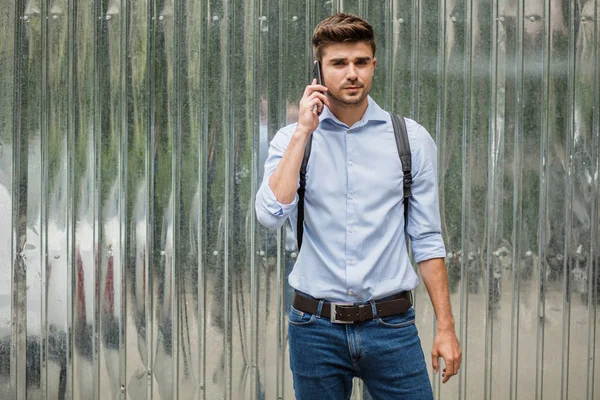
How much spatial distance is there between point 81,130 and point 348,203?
2.20m

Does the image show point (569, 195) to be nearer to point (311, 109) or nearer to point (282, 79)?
point (282, 79)

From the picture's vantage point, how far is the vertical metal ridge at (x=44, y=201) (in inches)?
185

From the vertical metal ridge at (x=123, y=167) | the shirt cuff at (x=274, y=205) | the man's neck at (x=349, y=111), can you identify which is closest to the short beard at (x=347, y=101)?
the man's neck at (x=349, y=111)

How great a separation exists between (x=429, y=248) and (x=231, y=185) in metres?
1.69

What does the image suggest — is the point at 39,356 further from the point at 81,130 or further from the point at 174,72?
the point at 174,72

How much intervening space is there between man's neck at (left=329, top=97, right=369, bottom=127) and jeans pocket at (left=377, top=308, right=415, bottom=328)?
0.77m

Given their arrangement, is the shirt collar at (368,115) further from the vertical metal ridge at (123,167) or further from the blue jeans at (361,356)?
the vertical metal ridge at (123,167)

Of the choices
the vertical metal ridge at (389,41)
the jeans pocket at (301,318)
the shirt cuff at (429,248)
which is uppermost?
the vertical metal ridge at (389,41)

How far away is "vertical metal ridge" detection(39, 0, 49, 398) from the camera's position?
471cm

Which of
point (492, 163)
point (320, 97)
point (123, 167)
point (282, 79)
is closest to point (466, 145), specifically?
point (492, 163)

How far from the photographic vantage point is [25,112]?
187 inches

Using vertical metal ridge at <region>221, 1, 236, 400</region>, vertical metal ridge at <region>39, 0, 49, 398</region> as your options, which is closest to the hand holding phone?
vertical metal ridge at <region>221, 1, 236, 400</region>

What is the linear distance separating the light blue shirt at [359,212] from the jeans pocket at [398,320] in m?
0.09

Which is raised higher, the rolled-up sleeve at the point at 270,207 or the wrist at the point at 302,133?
the wrist at the point at 302,133
